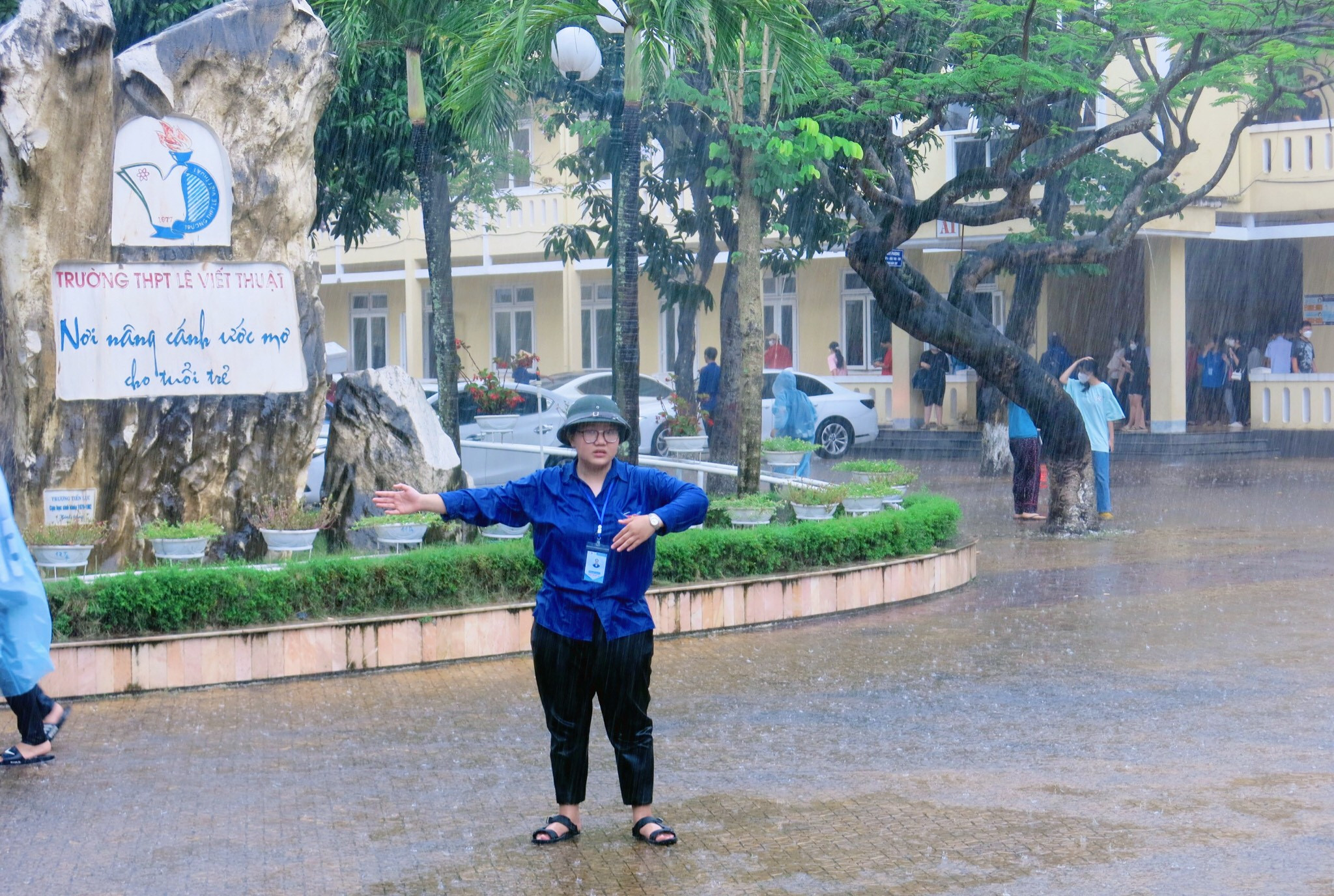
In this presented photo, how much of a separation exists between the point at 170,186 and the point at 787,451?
6392mm

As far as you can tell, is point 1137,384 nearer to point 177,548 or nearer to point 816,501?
point 816,501

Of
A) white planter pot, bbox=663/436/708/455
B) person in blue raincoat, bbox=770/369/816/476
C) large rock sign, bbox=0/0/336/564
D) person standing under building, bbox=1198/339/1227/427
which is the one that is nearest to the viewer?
large rock sign, bbox=0/0/336/564

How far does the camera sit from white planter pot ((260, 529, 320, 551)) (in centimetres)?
967

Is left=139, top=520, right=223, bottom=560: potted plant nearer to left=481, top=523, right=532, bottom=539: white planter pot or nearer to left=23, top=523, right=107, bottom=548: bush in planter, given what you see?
left=23, top=523, right=107, bottom=548: bush in planter

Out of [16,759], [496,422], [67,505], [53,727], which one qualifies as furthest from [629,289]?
[16,759]

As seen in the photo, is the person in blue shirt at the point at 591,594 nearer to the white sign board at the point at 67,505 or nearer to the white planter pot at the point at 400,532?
the white planter pot at the point at 400,532

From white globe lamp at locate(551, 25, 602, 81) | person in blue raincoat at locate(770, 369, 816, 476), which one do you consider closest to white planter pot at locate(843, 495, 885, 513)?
white globe lamp at locate(551, 25, 602, 81)

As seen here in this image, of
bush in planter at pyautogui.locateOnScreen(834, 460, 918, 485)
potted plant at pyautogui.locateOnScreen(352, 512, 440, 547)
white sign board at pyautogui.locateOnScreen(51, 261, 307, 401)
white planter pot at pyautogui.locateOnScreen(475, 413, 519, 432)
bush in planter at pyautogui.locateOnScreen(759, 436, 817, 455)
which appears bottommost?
potted plant at pyautogui.locateOnScreen(352, 512, 440, 547)

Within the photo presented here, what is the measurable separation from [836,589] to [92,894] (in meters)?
6.21

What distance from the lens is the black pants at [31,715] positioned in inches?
257

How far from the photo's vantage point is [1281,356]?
83.5ft

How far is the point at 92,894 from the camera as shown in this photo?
15.9 ft

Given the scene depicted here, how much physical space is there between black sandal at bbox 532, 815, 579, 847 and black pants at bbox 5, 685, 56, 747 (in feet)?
8.16

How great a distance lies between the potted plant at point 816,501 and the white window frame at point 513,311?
79.4 feet
